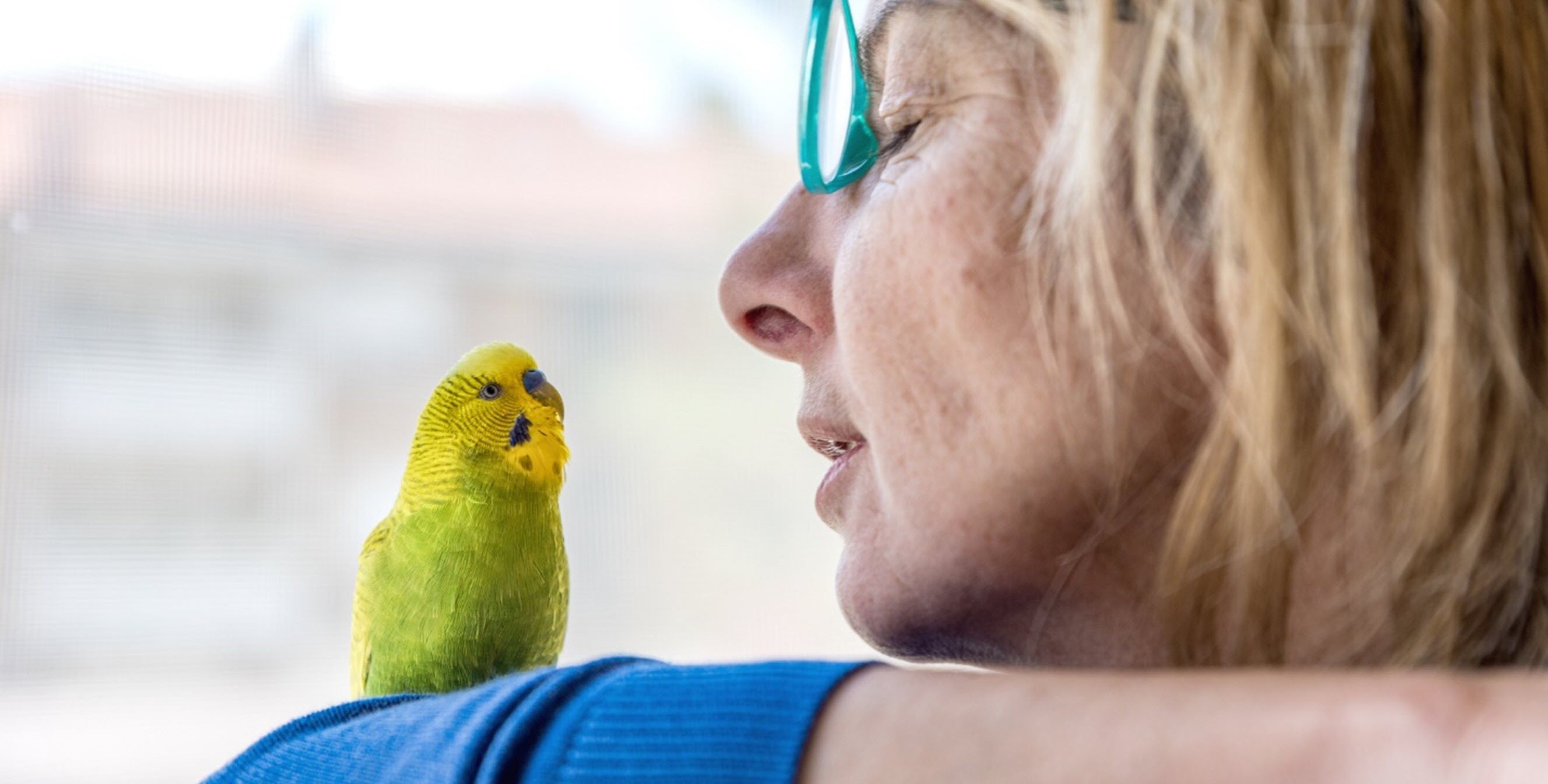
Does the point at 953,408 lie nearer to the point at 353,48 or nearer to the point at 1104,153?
the point at 1104,153

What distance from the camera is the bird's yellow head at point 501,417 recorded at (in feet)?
2.92

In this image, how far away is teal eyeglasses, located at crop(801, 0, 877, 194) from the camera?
0.66m

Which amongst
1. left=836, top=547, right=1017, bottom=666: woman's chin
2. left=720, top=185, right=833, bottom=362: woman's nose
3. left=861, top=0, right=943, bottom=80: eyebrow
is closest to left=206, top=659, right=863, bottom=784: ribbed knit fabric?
left=836, top=547, right=1017, bottom=666: woman's chin

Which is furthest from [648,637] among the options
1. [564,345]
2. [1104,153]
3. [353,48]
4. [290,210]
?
[1104,153]

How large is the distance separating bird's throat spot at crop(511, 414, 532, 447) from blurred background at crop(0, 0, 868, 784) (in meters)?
0.58

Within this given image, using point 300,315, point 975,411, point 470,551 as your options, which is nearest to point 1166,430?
point 975,411

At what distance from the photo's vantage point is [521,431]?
2.98 ft

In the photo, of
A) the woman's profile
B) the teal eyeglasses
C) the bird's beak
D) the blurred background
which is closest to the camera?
the woman's profile

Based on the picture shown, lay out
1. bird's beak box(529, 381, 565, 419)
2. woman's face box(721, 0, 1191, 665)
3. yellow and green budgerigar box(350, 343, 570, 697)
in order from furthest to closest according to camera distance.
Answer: bird's beak box(529, 381, 565, 419) < yellow and green budgerigar box(350, 343, 570, 697) < woman's face box(721, 0, 1191, 665)

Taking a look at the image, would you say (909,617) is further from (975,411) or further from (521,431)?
(521,431)

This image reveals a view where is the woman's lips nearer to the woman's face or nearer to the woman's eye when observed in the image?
the woman's face

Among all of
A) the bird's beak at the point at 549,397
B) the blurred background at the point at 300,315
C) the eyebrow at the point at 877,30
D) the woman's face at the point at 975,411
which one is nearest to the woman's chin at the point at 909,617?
the woman's face at the point at 975,411

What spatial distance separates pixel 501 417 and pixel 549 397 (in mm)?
51

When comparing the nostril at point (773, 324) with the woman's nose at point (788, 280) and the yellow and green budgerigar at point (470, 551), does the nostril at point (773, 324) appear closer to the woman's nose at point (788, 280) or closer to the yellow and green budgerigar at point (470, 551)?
the woman's nose at point (788, 280)
